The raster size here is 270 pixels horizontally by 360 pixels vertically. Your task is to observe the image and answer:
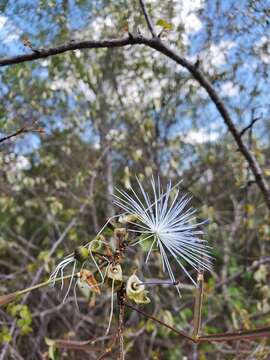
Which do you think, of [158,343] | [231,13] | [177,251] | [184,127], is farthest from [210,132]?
[177,251]

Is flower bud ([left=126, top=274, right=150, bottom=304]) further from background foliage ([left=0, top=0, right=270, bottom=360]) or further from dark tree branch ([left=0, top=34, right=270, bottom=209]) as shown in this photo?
background foliage ([left=0, top=0, right=270, bottom=360])

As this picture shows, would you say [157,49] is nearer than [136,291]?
No

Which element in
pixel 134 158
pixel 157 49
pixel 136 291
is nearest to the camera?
pixel 136 291

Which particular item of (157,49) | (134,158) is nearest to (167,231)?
(157,49)

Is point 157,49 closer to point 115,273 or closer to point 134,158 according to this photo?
point 115,273

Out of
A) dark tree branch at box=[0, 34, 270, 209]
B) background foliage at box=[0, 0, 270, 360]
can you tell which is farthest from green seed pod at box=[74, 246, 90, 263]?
background foliage at box=[0, 0, 270, 360]

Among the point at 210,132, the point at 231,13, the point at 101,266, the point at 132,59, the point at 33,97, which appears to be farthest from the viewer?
the point at 210,132

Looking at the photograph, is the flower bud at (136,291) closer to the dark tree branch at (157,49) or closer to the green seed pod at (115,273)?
the green seed pod at (115,273)

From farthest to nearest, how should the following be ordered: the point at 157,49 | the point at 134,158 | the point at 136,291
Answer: the point at 134,158 → the point at 157,49 → the point at 136,291

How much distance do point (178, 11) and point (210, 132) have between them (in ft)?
3.81

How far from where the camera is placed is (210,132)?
260 cm

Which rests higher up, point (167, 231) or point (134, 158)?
point (134, 158)

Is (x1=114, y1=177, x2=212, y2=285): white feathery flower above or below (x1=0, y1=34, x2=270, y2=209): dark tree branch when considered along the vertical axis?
below

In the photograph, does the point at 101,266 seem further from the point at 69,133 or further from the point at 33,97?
the point at 69,133
